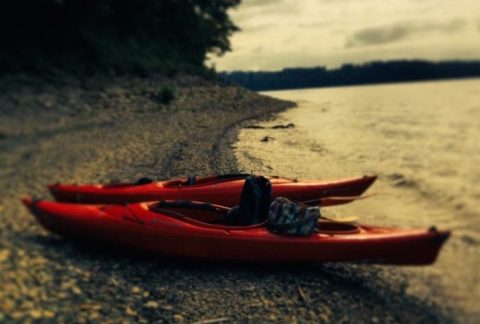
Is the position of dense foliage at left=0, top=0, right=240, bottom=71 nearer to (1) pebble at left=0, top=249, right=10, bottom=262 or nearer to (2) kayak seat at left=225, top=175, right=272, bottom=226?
(1) pebble at left=0, top=249, right=10, bottom=262

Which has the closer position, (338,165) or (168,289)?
(168,289)

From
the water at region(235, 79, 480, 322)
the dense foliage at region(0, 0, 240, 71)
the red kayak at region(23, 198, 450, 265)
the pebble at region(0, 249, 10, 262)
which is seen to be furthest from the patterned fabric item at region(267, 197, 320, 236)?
the dense foliage at region(0, 0, 240, 71)

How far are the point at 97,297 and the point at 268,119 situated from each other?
2324cm

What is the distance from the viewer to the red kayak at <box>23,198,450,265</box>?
543 centimetres

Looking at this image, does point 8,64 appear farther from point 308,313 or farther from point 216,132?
point 308,313

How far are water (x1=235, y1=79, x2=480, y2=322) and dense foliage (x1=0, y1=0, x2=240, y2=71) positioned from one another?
8.23 meters

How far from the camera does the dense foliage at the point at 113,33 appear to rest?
13812 mm

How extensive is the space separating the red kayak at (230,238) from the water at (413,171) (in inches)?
39.0

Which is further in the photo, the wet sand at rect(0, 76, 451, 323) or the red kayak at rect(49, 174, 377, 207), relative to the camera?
the red kayak at rect(49, 174, 377, 207)

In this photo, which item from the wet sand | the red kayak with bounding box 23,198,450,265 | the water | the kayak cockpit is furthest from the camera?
the water

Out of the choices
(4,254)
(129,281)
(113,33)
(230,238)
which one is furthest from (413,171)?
(113,33)

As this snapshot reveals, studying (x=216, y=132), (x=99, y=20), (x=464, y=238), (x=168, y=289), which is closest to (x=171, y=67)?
(x=99, y=20)

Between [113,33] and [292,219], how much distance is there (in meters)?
21.4

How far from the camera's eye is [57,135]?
1208 centimetres
